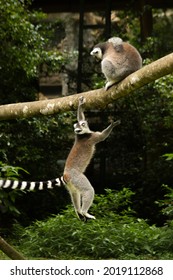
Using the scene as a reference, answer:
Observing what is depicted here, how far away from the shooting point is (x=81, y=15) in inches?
459

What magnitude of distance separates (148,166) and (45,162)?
1998mm

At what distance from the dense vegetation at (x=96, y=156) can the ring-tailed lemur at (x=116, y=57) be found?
9.87 ft

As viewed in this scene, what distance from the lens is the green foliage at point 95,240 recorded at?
7.75m

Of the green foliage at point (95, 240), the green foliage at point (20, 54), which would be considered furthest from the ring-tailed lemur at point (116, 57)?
the green foliage at point (20, 54)

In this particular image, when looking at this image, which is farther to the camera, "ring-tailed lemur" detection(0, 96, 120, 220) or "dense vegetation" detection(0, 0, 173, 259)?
"dense vegetation" detection(0, 0, 173, 259)

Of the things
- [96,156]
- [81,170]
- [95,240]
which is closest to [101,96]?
[81,170]

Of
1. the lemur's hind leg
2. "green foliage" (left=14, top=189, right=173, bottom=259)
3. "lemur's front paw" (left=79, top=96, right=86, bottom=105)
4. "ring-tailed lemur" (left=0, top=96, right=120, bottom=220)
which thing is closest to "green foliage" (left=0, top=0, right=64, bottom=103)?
"green foliage" (left=14, top=189, right=173, bottom=259)

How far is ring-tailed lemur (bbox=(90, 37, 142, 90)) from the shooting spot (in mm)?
5426

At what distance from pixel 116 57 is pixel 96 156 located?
6.46 m

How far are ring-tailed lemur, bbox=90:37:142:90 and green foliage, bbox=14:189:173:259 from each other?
Result: 2881 millimetres

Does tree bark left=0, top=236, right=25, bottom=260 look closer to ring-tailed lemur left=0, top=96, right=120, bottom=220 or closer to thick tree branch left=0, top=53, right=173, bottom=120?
ring-tailed lemur left=0, top=96, right=120, bottom=220

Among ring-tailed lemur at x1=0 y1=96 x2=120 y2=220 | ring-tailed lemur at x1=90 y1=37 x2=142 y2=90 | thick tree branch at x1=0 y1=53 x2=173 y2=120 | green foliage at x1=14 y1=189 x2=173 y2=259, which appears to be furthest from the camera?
green foliage at x1=14 y1=189 x2=173 y2=259

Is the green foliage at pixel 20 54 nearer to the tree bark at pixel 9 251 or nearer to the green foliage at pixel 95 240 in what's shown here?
the green foliage at pixel 95 240

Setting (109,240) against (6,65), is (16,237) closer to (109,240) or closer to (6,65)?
(109,240)
